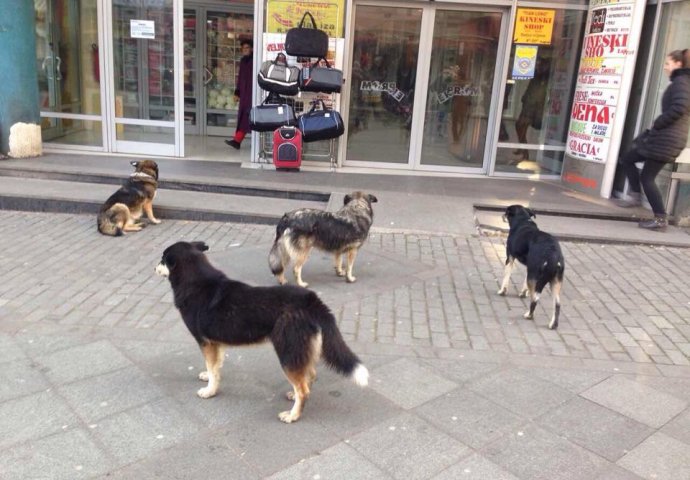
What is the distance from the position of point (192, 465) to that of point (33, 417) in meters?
1.09

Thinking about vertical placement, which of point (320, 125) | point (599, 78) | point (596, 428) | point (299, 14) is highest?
point (299, 14)

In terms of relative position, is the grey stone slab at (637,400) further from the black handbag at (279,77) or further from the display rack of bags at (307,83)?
the black handbag at (279,77)

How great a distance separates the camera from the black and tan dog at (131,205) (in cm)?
695

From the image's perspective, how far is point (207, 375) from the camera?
386 cm

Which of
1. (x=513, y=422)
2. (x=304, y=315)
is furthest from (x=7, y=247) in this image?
(x=513, y=422)

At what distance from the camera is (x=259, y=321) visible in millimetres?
3330

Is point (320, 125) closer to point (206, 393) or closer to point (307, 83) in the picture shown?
point (307, 83)

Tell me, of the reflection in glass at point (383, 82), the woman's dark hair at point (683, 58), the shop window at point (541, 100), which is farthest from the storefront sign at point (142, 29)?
the woman's dark hair at point (683, 58)

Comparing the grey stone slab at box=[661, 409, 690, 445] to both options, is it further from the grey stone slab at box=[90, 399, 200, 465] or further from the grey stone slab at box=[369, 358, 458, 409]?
the grey stone slab at box=[90, 399, 200, 465]

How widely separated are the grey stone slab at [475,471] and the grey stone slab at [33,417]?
7.03 feet

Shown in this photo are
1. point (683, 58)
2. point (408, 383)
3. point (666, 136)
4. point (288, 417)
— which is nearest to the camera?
point (288, 417)

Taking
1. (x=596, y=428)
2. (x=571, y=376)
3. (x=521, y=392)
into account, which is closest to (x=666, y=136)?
(x=571, y=376)

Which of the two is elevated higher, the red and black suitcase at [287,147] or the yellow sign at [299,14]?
the yellow sign at [299,14]

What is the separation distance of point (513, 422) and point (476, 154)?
7.93 meters
